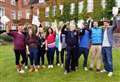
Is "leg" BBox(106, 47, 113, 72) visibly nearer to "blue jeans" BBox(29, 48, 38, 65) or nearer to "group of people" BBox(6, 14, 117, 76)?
"group of people" BBox(6, 14, 117, 76)

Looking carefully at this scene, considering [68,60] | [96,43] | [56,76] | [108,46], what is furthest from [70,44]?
[108,46]

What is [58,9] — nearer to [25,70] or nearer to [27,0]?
[27,0]

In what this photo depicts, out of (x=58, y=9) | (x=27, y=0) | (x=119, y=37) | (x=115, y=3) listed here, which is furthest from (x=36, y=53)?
(x=27, y=0)

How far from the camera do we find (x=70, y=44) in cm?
1784

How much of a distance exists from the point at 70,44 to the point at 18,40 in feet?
7.32

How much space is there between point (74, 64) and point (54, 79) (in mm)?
1513

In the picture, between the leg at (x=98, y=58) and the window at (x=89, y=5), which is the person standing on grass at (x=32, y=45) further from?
the window at (x=89, y=5)

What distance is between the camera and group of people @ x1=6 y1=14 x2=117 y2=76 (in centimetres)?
1736

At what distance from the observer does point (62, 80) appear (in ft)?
55.1

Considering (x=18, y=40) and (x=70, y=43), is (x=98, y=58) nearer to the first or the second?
(x=70, y=43)

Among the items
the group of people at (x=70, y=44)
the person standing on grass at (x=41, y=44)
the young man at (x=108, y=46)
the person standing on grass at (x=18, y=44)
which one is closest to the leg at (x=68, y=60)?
the group of people at (x=70, y=44)

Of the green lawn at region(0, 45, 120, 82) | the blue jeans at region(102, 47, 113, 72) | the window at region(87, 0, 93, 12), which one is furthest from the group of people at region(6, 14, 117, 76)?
the window at region(87, 0, 93, 12)

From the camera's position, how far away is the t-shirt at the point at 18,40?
18.3 metres

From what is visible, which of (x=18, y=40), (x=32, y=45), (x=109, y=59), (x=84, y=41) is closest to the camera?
(x=109, y=59)
